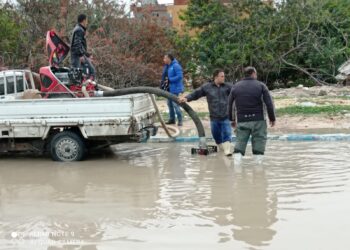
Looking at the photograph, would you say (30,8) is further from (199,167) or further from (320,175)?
(320,175)

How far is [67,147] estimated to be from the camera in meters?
10.8

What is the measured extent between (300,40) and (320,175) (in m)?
17.8

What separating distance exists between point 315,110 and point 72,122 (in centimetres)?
760

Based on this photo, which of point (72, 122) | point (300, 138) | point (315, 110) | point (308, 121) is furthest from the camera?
point (315, 110)

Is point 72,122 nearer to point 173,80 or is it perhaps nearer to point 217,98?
point 217,98

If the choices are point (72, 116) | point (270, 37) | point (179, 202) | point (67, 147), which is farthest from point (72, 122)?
point (270, 37)

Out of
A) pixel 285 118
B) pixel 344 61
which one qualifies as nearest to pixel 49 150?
pixel 285 118

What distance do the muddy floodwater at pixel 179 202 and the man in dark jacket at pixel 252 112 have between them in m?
0.34

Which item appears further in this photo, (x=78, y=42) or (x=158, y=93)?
(x=78, y=42)

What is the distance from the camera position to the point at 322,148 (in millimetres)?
11484

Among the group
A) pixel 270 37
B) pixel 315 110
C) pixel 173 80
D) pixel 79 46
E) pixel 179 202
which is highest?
pixel 270 37

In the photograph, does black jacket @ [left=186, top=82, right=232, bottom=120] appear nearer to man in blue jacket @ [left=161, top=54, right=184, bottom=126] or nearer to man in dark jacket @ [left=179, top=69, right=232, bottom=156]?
man in dark jacket @ [left=179, top=69, right=232, bottom=156]

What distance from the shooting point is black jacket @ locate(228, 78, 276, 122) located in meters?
9.91

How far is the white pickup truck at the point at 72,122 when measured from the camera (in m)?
10.5
